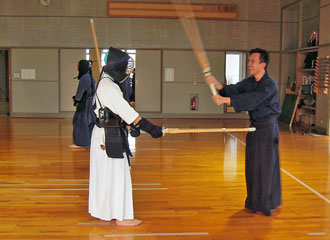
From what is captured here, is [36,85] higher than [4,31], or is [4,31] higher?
[4,31]

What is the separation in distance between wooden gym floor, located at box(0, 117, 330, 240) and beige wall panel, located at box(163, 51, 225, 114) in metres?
4.56

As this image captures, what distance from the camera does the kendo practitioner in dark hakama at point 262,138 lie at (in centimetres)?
408

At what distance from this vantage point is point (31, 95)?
12836 millimetres

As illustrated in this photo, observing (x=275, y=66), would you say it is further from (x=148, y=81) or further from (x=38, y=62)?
(x=38, y=62)

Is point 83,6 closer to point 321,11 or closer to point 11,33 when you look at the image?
point 11,33

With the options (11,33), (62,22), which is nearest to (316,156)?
(62,22)

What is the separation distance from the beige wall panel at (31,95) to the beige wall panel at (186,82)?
11.5 feet

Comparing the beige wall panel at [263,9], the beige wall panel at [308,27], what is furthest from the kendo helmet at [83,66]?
the beige wall panel at [263,9]

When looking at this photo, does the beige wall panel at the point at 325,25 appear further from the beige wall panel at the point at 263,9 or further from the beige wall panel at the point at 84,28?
the beige wall panel at the point at 84,28

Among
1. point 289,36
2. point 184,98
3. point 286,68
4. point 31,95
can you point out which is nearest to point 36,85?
point 31,95

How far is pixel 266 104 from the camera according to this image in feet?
13.4

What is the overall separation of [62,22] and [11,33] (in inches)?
62.3

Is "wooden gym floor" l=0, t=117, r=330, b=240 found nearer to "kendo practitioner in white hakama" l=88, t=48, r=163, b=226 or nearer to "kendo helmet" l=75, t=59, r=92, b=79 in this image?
"kendo practitioner in white hakama" l=88, t=48, r=163, b=226

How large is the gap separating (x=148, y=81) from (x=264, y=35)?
394 cm
